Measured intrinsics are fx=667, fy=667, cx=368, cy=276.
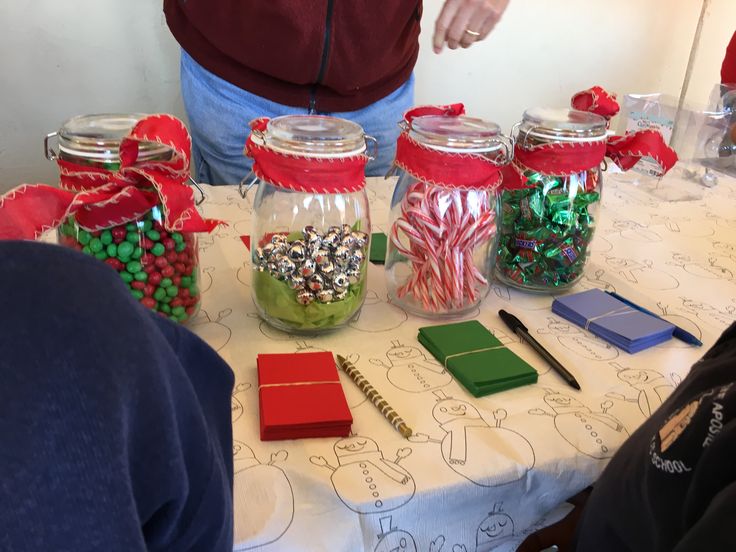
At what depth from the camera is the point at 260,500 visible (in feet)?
1.70

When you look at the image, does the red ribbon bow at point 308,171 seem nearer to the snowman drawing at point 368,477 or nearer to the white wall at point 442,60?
the snowman drawing at point 368,477

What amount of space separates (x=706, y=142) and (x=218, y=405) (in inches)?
51.2

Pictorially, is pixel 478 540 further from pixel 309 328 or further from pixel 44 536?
pixel 44 536

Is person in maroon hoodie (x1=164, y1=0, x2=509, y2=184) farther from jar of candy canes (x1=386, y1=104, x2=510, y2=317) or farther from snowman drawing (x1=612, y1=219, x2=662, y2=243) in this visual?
snowman drawing (x1=612, y1=219, x2=662, y2=243)

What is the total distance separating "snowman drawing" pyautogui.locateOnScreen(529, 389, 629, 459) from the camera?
61cm

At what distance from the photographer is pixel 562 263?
2.82ft

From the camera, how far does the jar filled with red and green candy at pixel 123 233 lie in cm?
65

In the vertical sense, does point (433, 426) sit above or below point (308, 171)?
below

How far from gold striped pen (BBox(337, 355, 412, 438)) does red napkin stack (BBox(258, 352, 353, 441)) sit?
0.07 feet

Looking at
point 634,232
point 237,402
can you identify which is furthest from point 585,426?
point 634,232

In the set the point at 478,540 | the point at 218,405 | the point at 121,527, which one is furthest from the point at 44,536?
the point at 478,540

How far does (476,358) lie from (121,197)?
39 centimetres

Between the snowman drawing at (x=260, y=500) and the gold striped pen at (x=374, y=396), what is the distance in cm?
10

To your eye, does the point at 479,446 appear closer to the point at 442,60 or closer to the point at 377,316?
the point at 377,316
